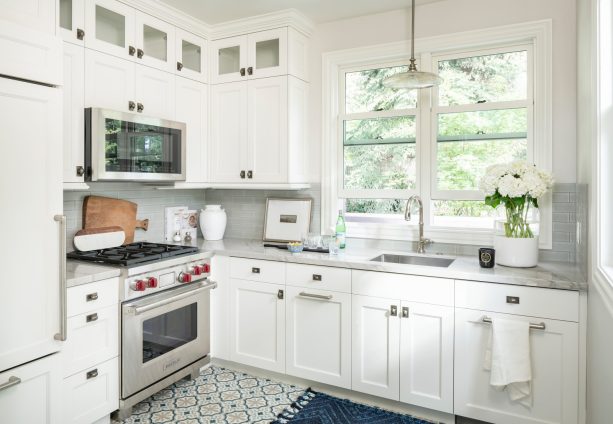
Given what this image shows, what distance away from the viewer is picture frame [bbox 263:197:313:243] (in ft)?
11.5

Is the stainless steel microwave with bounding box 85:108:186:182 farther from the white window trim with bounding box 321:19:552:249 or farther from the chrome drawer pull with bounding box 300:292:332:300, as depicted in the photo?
the chrome drawer pull with bounding box 300:292:332:300

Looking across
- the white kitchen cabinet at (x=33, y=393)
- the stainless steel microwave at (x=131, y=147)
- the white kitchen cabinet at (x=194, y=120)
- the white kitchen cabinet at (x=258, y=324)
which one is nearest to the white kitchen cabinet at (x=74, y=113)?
the stainless steel microwave at (x=131, y=147)

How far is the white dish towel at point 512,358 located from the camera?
229 centimetres

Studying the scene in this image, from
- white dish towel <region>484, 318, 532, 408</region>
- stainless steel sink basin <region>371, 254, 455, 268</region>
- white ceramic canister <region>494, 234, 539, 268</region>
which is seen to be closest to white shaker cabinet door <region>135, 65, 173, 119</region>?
stainless steel sink basin <region>371, 254, 455, 268</region>

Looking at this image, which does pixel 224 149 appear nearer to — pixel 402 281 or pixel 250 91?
pixel 250 91

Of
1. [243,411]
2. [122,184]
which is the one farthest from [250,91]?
[243,411]

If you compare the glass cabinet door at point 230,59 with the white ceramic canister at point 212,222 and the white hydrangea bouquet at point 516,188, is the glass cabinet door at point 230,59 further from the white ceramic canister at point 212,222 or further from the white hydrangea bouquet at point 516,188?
the white hydrangea bouquet at point 516,188

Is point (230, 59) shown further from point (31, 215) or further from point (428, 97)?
point (31, 215)

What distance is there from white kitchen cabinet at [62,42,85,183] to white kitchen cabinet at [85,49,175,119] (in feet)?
0.15

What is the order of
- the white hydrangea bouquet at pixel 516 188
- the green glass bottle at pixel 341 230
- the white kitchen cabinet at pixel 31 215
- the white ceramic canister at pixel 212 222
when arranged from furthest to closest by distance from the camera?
the white ceramic canister at pixel 212 222 → the green glass bottle at pixel 341 230 → the white hydrangea bouquet at pixel 516 188 → the white kitchen cabinet at pixel 31 215

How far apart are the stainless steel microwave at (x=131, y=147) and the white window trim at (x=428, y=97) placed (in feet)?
3.52

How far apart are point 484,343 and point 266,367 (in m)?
1.42

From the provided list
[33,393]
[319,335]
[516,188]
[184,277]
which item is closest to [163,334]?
[184,277]

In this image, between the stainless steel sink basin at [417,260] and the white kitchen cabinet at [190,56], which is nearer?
the stainless steel sink basin at [417,260]
